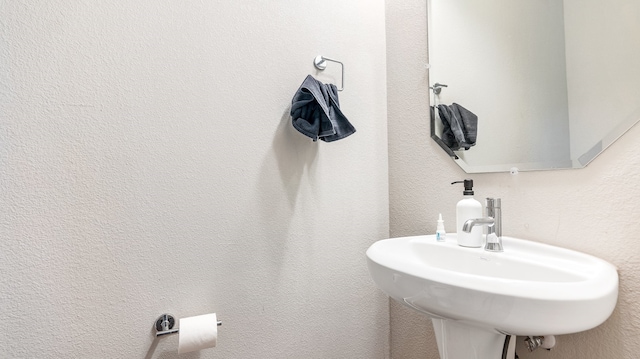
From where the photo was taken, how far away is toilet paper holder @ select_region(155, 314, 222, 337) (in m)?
0.82

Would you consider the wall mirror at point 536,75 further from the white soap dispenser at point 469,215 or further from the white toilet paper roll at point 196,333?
the white toilet paper roll at point 196,333

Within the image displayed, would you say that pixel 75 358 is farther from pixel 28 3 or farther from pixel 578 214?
pixel 578 214

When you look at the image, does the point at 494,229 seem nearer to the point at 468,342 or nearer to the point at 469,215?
the point at 469,215

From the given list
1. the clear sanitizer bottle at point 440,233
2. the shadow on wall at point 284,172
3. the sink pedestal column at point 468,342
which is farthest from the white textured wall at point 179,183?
the sink pedestal column at point 468,342

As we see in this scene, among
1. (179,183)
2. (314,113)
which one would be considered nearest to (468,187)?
(314,113)

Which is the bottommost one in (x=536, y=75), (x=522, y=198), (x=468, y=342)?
(x=468, y=342)

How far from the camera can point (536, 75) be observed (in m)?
0.94

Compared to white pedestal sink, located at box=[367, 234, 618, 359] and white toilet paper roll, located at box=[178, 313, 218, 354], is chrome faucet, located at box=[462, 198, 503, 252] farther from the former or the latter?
white toilet paper roll, located at box=[178, 313, 218, 354]

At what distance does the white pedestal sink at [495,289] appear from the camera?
537 millimetres

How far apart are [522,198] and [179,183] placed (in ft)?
3.43

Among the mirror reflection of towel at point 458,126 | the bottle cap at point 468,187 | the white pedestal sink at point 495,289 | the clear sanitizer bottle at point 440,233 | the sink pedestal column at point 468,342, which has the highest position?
the mirror reflection of towel at point 458,126

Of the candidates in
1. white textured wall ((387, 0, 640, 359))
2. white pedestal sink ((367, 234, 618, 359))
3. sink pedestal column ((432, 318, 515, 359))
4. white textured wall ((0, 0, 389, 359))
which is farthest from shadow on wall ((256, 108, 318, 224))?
sink pedestal column ((432, 318, 515, 359))

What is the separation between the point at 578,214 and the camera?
0.81 m

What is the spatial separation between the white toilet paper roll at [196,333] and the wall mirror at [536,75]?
973mm
